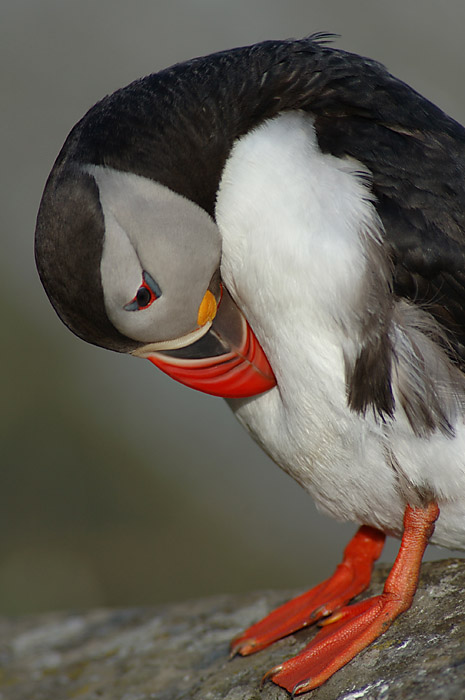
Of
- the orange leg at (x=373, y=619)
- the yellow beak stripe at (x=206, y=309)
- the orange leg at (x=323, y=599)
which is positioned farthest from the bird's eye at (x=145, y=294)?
the orange leg at (x=323, y=599)

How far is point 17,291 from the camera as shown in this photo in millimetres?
9672

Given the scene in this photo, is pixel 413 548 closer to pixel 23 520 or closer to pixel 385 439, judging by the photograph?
pixel 385 439

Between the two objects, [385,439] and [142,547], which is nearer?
[385,439]

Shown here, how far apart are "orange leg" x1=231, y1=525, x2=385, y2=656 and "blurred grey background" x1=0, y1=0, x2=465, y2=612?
13.0 feet

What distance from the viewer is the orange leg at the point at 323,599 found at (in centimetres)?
353

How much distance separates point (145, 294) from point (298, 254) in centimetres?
52

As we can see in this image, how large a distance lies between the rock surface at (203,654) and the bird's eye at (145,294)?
1430mm

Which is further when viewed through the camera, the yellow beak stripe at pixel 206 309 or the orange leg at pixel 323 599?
the orange leg at pixel 323 599

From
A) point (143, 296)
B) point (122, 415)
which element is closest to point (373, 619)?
point (143, 296)

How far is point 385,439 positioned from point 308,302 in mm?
582

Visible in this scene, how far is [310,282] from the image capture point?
2.80 metres

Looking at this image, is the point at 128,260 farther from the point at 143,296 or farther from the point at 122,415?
the point at 122,415

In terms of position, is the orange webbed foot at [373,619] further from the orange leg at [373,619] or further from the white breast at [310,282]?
the white breast at [310,282]

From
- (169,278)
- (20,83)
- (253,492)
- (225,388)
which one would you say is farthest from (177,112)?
(20,83)
